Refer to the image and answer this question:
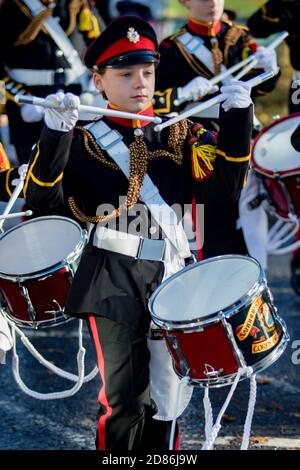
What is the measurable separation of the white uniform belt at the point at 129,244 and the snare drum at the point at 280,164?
5.17 feet

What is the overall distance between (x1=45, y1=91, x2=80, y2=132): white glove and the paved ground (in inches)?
60.0

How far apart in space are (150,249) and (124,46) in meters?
0.69

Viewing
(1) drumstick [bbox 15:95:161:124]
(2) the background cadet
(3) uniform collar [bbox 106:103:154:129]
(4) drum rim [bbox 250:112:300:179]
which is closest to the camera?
(1) drumstick [bbox 15:95:161:124]

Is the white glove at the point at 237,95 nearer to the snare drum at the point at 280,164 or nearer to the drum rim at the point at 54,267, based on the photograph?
the drum rim at the point at 54,267

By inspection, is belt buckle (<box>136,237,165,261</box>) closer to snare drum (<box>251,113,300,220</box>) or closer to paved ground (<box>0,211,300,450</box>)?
paved ground (<box>0,211,300,450</box>)

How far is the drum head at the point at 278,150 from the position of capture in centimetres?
525

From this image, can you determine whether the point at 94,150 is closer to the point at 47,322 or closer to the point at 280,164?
the point at 47,322

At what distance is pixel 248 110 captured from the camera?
12.1 ft

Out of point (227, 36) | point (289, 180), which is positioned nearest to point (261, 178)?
point (289, 180)

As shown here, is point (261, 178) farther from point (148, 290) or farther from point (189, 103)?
point (148, 290)

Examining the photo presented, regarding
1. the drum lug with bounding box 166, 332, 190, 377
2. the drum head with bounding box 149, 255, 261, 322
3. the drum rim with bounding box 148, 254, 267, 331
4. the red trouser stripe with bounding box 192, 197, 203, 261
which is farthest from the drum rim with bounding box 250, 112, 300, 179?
the drum lug with bounding box 166, 332, 190, 377

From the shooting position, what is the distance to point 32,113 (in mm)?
6086

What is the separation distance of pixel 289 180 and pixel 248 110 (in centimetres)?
161

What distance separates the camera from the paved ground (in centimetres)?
456
